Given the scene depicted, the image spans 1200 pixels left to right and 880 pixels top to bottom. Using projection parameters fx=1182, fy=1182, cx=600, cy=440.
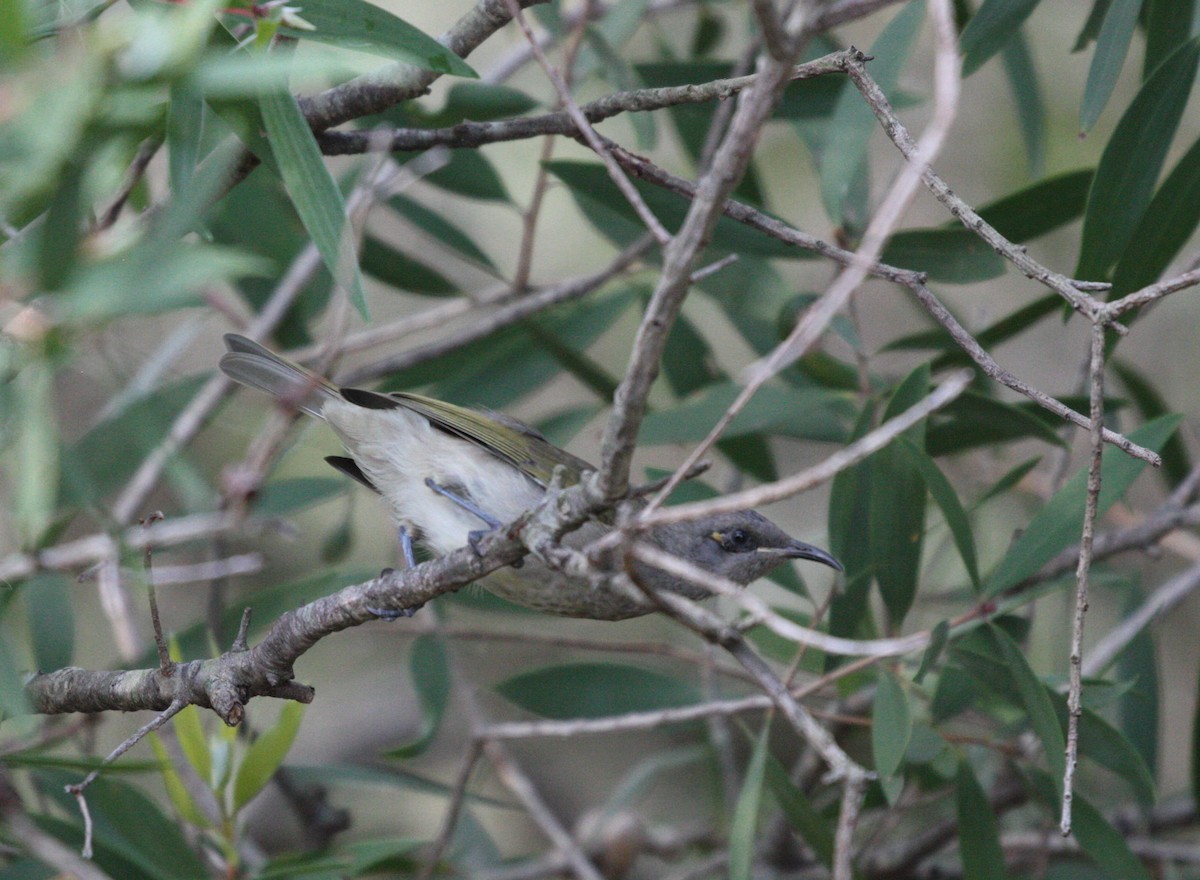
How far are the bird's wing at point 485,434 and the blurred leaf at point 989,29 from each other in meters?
1.43

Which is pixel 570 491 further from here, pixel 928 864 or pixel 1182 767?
pixel 1182 767

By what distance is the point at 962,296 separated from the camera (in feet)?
20.8

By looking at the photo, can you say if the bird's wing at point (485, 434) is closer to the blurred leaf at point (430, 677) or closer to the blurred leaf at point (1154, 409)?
the blurred leaf at point (430, 677)

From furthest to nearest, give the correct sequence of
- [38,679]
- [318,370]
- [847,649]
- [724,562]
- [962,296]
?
[962,296]
[318,370]
[724,562]
[38,679]
[847,649]

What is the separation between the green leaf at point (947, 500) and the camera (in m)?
2.68

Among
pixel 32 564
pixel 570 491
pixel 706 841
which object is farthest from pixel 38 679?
pixel 706 841

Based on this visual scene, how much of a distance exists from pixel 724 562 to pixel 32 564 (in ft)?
5.83

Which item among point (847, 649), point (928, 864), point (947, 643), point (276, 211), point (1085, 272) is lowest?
point (928, 864)

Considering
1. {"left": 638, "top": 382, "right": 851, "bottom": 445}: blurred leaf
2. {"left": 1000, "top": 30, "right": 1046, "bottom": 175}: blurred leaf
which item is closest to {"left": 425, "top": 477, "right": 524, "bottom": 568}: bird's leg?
{"left": 638, "top": 382, "right": 851, "bottom": 445}: blurred leaf

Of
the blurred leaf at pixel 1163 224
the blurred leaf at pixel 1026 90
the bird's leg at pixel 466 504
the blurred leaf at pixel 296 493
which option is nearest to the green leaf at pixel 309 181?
the bird's leg at pixel 466 504

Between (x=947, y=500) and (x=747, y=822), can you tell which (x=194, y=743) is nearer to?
(x=747, y=822)

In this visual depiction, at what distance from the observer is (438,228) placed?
4.18m

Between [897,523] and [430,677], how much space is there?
167cm

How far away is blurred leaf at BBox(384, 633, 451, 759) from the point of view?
3775 mm
